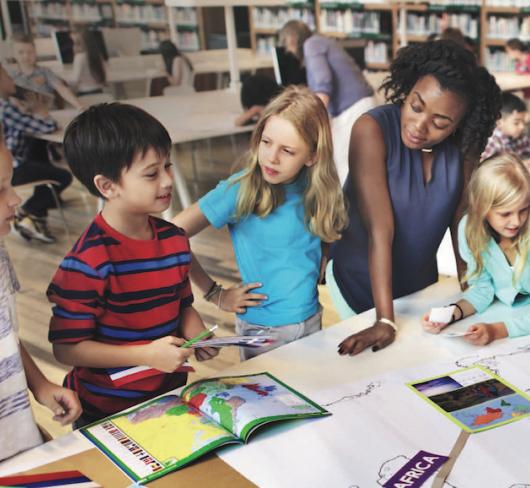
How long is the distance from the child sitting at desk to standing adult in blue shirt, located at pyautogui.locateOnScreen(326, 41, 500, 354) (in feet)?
1.57

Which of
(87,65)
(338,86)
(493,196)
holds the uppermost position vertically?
(87,65)

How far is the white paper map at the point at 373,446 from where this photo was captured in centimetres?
114

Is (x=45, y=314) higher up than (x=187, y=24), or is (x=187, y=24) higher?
(x=187, y=24)

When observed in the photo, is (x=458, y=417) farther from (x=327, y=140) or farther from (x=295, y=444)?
(x=327, y=140)

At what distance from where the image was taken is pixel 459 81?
1682 mm

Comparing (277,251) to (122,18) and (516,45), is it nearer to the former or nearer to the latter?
(122,18)

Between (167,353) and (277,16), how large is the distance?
8229 millimetres

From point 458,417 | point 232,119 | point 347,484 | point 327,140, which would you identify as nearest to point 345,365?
point 458,417

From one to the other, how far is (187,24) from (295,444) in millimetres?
4588

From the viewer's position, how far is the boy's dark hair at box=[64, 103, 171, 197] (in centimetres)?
139

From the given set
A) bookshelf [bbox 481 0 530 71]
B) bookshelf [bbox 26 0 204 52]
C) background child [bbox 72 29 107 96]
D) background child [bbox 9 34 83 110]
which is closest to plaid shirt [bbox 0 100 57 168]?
background child [bbox 9 34 83 110]

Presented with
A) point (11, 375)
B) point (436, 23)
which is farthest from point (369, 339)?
point (436, 23)

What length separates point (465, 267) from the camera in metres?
1.91

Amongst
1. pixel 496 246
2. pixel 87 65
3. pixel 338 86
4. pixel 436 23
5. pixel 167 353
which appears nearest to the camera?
Result: pixel 167 353
